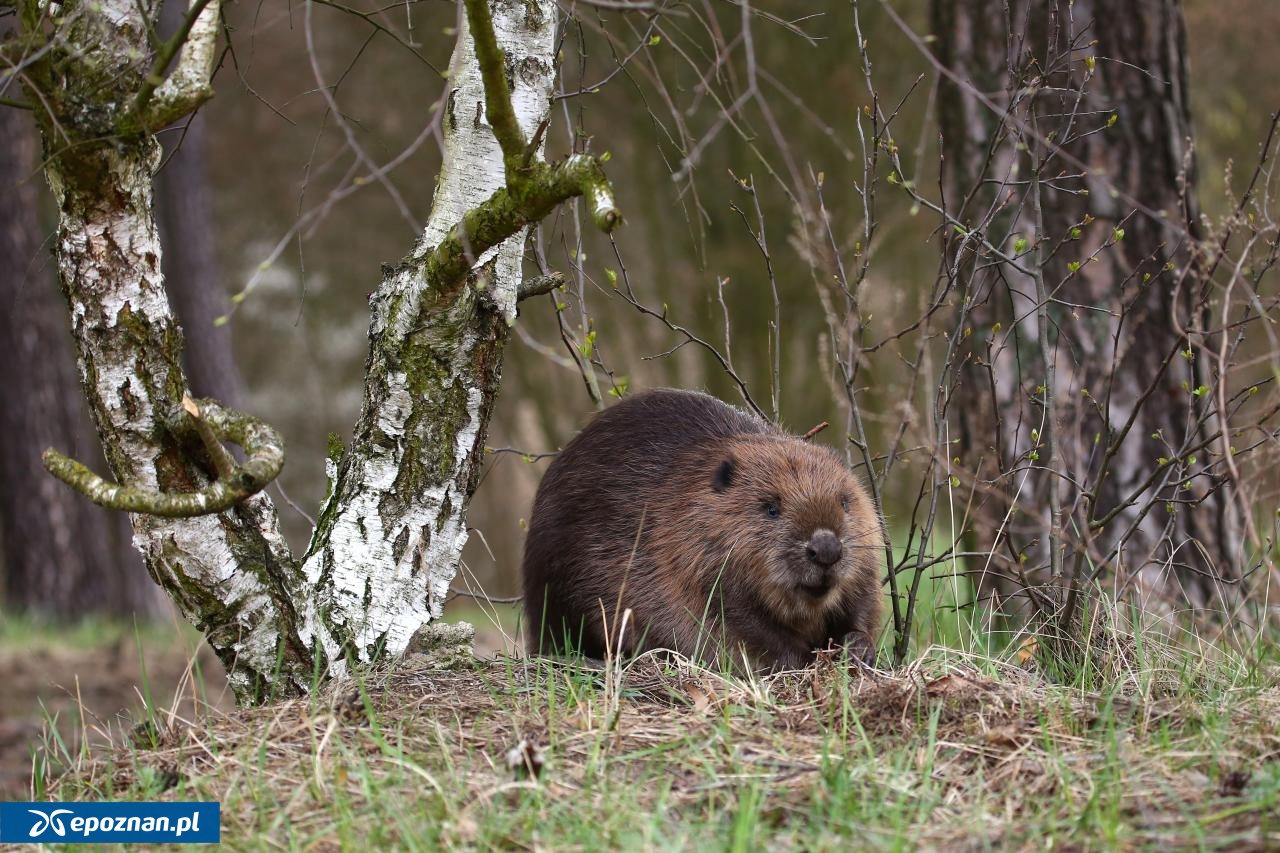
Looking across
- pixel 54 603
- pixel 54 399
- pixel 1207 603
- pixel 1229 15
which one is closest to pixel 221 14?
pixel 1207 603

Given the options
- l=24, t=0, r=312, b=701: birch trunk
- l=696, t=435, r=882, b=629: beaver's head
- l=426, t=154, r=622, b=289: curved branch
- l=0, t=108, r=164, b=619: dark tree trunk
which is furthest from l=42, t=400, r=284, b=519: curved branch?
l=0, t=108, r=164, b=619: dark tree trunk

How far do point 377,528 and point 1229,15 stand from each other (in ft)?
32.8

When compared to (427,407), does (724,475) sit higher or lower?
lower

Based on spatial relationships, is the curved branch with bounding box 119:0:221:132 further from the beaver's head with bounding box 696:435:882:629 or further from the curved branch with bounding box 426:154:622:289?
the beaver's head with bounding box 696:435:882:629

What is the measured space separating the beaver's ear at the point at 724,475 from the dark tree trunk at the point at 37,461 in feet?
24.2

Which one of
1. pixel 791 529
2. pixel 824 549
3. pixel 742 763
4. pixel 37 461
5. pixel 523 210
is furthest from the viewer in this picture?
pixel 37 461

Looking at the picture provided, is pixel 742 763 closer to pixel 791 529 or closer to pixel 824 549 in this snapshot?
pixel 824 549

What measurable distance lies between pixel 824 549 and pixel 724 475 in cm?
42

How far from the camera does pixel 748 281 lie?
11.1 metres

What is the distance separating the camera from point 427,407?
3414 mm

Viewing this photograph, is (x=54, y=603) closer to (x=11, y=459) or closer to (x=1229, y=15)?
(x=11, y=459)

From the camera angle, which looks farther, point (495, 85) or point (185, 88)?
point (185, 88)

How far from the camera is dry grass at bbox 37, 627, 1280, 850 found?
2.28 m

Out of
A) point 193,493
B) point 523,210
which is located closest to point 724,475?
point 523,210
